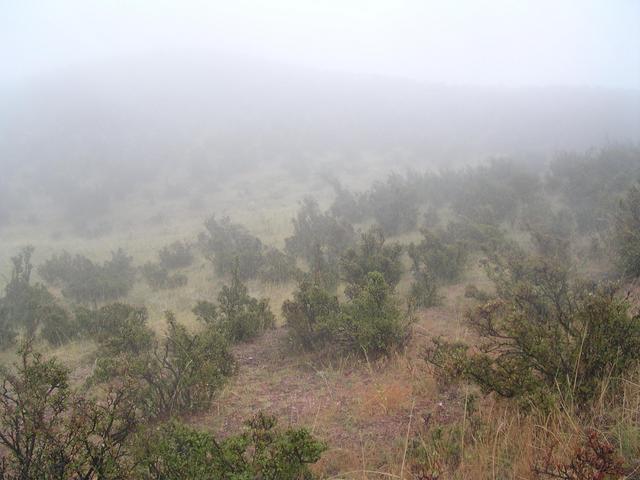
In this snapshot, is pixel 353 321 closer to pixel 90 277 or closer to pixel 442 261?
pixel 442 261

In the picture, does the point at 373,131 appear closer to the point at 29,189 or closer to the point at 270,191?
the point at 270,191

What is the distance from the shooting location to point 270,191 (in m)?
22.9

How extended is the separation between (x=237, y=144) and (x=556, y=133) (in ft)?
74.2

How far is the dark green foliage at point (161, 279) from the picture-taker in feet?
34.0

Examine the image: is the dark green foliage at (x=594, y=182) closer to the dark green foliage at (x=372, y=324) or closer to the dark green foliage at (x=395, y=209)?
the dark green foliage at (x=395, y=209)

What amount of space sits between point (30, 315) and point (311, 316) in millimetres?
6465

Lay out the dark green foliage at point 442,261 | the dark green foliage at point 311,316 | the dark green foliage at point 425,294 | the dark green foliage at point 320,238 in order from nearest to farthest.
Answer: the dark green foliage at point 311,316 < the dark green foliage at point 425,294 < the dark green foliage at point 442,261 < the dark green foliage at point 320,238

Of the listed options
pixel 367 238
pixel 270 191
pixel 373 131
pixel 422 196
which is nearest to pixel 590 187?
pixel 422 196

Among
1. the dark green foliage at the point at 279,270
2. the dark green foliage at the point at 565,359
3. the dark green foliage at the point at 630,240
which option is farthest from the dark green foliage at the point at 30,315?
the dark green foliage at the point at 630,240

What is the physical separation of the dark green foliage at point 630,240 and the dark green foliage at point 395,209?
623 centimetres

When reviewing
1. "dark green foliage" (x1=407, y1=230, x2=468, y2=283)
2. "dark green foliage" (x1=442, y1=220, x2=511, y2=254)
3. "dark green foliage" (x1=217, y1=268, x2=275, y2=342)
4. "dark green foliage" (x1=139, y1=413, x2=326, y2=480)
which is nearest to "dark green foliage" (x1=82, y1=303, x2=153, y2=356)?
"dark green foliage" (x1=217, y1=268, x2=275, y2=342)

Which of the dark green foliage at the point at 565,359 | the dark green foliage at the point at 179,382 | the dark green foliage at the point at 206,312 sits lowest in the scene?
the dark green foliage at the point at 206,312

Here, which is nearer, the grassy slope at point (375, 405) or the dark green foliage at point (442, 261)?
the grassy slope at point (375, 405)

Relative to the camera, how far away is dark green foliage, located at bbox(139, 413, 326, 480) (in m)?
2.03
